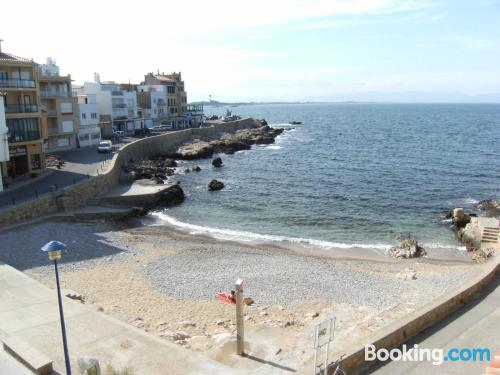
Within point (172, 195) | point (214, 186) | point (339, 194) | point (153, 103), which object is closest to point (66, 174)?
point (172, 195)

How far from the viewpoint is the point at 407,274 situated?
A: 22.9 m

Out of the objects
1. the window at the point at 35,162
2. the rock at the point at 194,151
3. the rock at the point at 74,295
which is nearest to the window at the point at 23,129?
the window at the point at 35,162

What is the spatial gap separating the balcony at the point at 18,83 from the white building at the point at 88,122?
18.5 metres

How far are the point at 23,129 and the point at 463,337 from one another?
37.3 m

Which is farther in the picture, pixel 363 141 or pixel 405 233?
pixel 363 141

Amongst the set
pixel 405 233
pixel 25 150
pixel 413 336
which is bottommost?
pixel 405 233

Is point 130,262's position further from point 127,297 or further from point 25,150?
point 25,150

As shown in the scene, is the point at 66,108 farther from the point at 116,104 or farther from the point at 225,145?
the point at 225,145

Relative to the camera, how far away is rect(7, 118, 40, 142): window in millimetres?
37812

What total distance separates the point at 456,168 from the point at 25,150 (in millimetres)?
49979

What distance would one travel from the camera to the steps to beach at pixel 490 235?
28438 mm

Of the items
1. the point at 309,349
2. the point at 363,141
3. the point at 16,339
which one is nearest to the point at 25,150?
the point at 16,339

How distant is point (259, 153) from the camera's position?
75.5 m

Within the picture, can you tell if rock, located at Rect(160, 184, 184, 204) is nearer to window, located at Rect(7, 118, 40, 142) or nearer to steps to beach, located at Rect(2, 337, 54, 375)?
window, located at Rect(7, 118, 40, 142)
